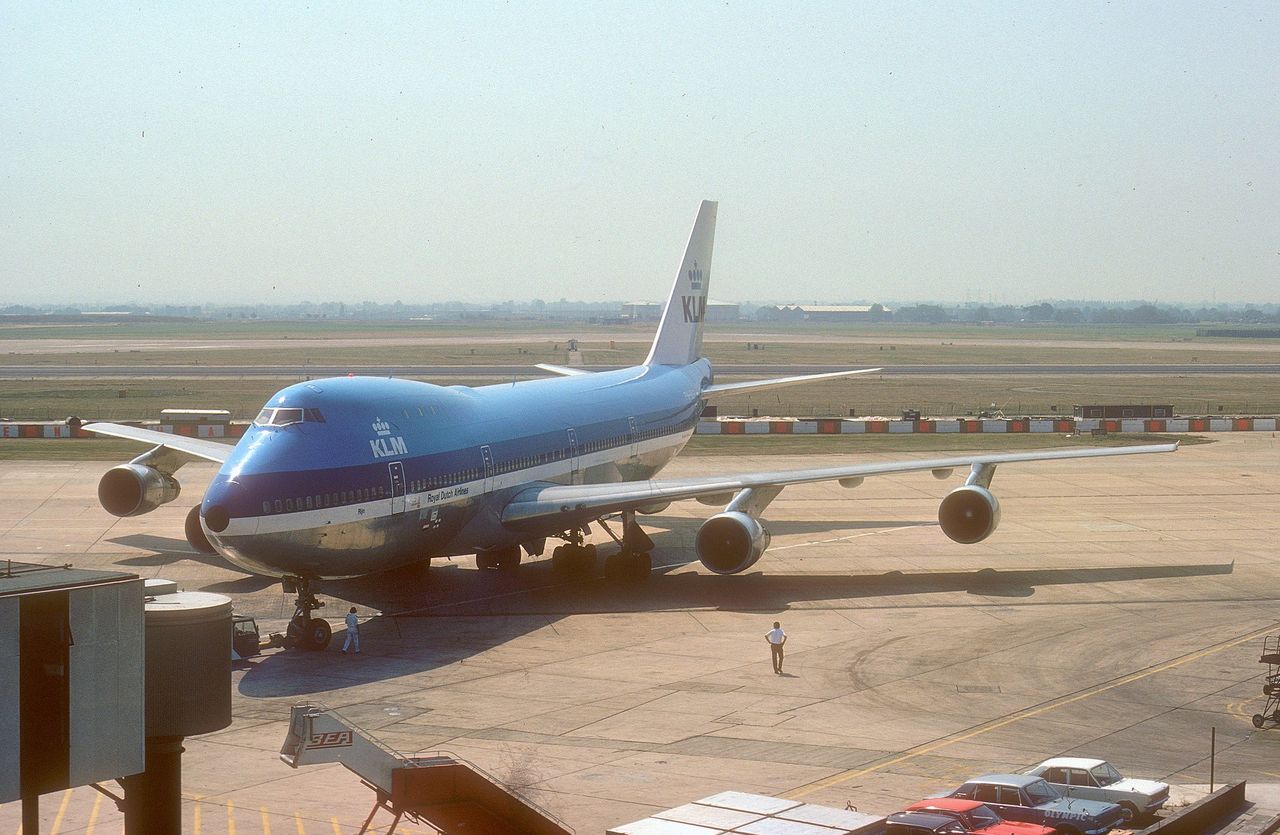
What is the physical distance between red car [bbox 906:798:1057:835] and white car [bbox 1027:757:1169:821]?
1.70 meters

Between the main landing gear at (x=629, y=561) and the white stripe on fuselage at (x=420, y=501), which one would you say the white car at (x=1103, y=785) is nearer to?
the white stripe on fuselage at (x=420, y=501)

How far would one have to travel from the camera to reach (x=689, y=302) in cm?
6241

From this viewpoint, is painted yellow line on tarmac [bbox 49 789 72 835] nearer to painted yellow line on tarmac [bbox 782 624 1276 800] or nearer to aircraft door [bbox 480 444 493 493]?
painted yellow line on tarmac [bbox 782 624 1276 800]

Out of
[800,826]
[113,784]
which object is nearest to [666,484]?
[113,784]

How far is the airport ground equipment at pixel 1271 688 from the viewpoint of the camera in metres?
30.0

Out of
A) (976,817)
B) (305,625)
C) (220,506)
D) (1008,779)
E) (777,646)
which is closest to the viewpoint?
(976,817)

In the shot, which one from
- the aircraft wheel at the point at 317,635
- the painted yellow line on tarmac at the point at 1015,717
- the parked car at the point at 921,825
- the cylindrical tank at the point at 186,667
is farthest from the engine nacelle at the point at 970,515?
the cylindrical tank at the point at 186,667

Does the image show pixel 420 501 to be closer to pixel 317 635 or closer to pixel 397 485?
pixel 397 485

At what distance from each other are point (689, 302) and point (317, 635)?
98.8 ft

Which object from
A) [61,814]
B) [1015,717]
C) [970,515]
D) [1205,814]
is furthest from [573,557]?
[1205,814]

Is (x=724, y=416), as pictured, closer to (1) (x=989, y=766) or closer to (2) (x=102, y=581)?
(1) (x=989, y=766)

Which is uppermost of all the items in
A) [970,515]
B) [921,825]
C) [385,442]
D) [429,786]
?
[385,442]

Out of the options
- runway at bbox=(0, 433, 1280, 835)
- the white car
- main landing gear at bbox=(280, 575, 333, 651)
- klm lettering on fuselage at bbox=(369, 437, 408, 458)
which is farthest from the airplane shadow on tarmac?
the white car

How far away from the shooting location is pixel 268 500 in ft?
111
